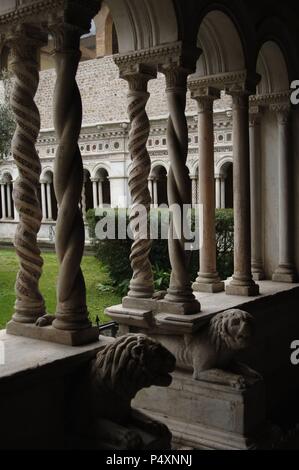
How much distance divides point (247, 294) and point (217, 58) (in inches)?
86.8

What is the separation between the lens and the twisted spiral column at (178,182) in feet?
14.1

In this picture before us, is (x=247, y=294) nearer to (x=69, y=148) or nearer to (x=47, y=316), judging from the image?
(x=47, y=316)

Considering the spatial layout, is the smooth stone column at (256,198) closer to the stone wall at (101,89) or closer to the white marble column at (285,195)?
the white marble column at (285,195)

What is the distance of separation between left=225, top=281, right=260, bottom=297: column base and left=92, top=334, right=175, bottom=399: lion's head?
7.04 feet

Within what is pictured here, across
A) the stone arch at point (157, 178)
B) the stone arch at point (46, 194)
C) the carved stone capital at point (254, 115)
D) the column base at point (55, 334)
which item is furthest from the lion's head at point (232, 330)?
the stone arch at point (46, 194)

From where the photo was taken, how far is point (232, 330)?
3963 millimetres

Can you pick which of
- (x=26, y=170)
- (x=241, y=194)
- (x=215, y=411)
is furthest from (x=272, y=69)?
(x=215, y=411)

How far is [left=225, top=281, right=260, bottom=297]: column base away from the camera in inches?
204

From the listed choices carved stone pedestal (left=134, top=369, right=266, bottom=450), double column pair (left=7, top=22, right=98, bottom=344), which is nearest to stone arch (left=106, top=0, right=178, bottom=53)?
double column pair (left=7, top=22, right=98, bottom=344)

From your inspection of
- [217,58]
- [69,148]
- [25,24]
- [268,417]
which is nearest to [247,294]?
[268,417]

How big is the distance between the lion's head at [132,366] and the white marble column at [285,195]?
129 inches

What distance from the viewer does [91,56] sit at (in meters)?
23.7

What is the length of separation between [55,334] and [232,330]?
128 centimetres

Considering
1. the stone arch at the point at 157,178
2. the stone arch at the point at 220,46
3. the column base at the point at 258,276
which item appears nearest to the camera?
the stone arch at the point at 220,46
